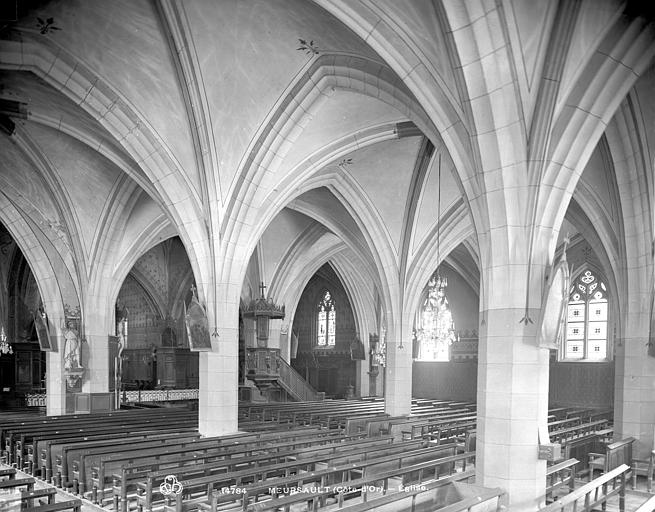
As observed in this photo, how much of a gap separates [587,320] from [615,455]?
1428cm

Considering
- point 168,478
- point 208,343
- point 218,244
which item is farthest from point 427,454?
point 218,244

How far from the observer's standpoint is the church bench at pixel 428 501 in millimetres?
6555

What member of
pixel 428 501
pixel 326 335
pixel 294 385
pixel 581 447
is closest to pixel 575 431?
pixel 581 447

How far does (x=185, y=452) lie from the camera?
34.6ft

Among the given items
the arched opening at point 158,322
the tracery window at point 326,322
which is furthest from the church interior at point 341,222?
the arched opening at point 158,322

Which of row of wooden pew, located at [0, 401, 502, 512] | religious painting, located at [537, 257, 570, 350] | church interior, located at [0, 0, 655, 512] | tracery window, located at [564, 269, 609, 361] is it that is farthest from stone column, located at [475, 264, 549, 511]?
tracery window, located at [564, 269, 609, 361]

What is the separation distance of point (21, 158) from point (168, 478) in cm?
1354

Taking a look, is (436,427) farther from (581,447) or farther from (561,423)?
(581,447)

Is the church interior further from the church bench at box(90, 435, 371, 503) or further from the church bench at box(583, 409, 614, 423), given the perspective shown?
the church bench at box(583, 409, 614, 423)

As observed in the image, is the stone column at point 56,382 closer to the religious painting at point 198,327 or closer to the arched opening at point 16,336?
the religious painting at point 198,327

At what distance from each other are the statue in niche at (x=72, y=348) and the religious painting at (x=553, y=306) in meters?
17.2

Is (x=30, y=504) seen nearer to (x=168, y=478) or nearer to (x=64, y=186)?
(x=168, y=478)

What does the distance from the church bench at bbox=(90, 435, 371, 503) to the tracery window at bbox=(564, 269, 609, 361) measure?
15.0 meters

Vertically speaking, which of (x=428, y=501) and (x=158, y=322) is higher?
(x=158, y=322)
